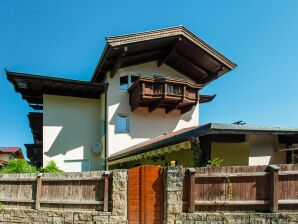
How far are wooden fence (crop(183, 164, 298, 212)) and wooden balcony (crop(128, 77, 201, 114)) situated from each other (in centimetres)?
984

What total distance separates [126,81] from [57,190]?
11677 mm

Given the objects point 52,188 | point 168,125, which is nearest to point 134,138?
point 168,125

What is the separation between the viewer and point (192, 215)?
270 inches

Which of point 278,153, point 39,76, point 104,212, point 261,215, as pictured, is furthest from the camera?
point 39,76

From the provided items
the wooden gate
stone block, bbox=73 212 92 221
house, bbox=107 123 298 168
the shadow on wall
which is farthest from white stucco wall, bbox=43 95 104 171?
the wooden gate

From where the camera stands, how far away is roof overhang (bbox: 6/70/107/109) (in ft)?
54.8

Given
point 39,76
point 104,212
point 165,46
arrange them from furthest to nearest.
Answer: point 165,46 < point 39,76 < point 104,212

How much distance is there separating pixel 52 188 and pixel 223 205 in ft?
15.8

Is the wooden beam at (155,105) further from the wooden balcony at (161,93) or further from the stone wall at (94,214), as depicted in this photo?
the stone wall at (94,214)

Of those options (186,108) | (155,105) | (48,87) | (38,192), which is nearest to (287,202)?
(38,192)

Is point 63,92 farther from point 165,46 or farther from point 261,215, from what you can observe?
point 261,215

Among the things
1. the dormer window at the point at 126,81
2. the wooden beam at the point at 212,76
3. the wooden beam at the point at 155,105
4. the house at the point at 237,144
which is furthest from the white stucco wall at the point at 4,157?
the house at the point at 237,144

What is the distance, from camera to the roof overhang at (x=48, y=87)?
16.7 meters

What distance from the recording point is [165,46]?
720 inches
